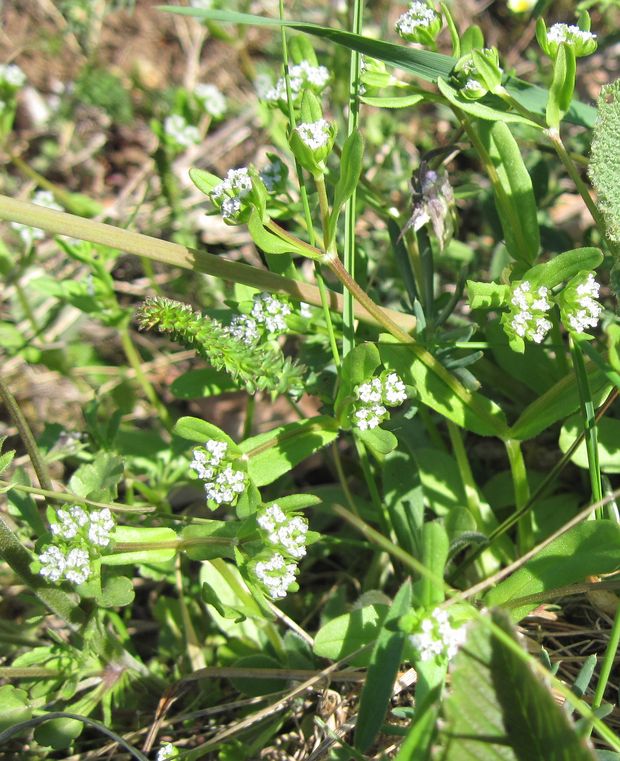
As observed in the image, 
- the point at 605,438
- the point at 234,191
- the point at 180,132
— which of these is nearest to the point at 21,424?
the point at 234,191

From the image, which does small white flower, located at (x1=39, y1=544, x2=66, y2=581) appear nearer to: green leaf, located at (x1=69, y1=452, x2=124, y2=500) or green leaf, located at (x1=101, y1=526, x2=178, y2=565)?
green leaf, located at (x1=101, y1=526, x2=178, y2=565)

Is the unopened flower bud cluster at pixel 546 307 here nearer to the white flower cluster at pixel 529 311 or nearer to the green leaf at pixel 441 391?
the white flower cluster at pixel 529 311

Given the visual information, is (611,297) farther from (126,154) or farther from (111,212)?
(126,154)

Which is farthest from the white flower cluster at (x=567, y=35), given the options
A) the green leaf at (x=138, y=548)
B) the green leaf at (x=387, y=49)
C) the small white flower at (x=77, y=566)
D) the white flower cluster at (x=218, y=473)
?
the small white flower at (x=77, y=566)

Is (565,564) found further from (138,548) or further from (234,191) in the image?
(234,191)

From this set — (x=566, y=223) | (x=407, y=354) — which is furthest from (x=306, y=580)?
(x=566, y=223)

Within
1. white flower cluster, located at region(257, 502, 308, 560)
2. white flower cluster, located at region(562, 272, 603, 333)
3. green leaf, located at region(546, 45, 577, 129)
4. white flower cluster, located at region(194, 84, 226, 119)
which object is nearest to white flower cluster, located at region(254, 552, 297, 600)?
white flower cluster, located at region(257, 502, 308, 560)
